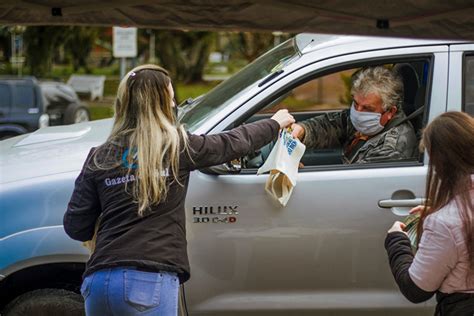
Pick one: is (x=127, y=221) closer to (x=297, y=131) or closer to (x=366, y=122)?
(x=297, y=131)

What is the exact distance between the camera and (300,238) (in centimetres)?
428

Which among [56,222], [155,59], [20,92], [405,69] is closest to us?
[56,222]

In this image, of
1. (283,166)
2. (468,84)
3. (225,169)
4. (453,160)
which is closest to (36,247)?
(225,169)

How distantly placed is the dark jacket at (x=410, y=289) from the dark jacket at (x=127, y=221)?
88cm

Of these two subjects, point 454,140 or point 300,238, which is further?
point 300,238

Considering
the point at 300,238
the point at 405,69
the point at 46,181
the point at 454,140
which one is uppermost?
the point at 405,69

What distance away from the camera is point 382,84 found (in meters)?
4.65

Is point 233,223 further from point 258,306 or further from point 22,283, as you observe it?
point 22,283

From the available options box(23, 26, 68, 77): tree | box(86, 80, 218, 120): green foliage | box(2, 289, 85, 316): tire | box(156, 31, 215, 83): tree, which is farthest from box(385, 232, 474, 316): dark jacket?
box(156, 31, 215, 83): tree

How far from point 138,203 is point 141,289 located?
1.16 feet

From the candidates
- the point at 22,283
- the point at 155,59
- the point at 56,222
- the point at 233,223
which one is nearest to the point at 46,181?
the point at 56,222

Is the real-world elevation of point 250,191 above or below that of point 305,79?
below

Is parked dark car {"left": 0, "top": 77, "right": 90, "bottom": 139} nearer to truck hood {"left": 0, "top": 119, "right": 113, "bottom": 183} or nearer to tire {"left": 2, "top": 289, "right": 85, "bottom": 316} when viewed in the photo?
truck hood {"left": 0, "top": 119, "right": 113, "bottom": 183}

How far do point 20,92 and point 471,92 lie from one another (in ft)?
36.9
